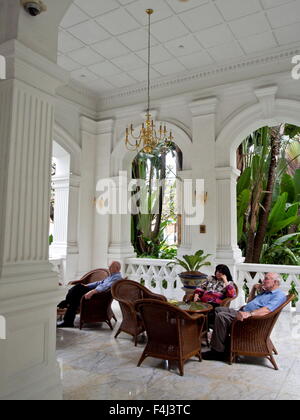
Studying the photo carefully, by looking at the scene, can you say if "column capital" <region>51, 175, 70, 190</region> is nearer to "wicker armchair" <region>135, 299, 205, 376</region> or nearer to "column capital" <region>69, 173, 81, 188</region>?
"column capital" <region>69, 173, 81, 188</region>

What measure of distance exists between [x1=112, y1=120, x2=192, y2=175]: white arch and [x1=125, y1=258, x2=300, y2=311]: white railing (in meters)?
2.12

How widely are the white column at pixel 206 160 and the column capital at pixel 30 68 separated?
4212 millimetres

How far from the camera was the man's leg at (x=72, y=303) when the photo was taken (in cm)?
542

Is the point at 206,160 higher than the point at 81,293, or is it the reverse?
the point at 206,160

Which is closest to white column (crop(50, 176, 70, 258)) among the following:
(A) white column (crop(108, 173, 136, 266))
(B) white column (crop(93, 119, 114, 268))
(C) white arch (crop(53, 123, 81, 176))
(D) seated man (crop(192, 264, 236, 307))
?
(C) white arch (crop(53, 123, 81, 176))

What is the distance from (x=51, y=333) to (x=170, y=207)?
845cm

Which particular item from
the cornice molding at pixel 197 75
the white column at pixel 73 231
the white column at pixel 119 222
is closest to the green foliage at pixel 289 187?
the cornice molding at pixel 197 75

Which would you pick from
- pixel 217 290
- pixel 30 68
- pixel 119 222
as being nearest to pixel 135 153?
pixel 119 222

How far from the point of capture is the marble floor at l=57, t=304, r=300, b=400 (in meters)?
3.15

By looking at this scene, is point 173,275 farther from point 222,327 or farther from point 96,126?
point 96,126

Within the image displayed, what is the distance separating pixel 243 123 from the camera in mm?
6719

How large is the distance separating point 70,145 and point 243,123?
366 cm
